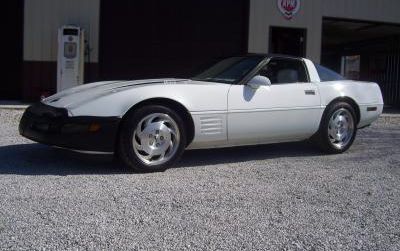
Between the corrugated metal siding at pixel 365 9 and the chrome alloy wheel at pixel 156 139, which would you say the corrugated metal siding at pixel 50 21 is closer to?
the corrugated metal siding at pixel 365 9

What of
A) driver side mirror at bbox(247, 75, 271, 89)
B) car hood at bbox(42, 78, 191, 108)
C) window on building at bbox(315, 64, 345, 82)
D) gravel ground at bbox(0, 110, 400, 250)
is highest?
window on building at bbox(315, 64, 345, 82)

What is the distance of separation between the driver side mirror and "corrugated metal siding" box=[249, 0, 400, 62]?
7198mm

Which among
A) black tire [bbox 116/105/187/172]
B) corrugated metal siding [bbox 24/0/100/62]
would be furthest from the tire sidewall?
corrugated metal siding [bbox 24/0/100/62]

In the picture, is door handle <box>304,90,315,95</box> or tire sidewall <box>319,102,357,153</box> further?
tire sidewall <box>319,102,357,153</box>

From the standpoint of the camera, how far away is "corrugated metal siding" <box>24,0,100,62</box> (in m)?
11.1

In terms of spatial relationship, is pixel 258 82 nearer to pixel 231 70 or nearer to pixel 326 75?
pixel 231 70

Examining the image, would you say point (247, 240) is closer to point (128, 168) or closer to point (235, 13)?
point (128, 168)

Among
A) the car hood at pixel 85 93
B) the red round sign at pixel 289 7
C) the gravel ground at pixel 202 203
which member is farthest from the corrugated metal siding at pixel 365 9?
the car hood at pixel 85 93

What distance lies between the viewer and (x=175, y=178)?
15.2 ft

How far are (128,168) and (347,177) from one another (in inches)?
82.5

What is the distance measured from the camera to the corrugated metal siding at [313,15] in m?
12.4

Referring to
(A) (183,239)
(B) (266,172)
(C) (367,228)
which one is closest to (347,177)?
(B) (266,172)

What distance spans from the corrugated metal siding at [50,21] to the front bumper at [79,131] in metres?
7.07

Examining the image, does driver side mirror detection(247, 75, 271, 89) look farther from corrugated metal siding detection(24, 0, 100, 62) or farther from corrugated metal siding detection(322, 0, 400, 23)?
corrugated metal siding detection(322, 0, 400, 23)
